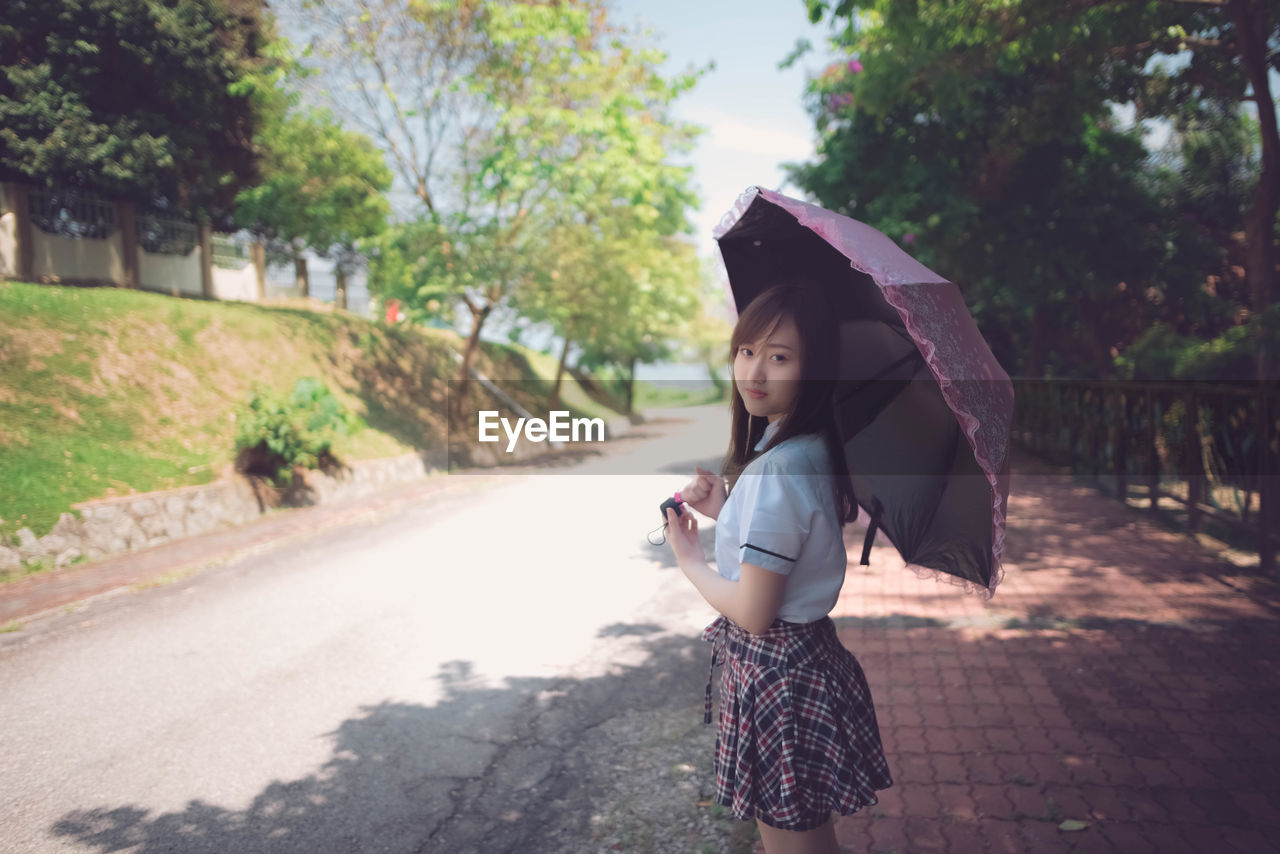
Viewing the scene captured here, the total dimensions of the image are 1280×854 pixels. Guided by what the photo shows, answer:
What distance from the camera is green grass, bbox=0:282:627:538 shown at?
9328 mm

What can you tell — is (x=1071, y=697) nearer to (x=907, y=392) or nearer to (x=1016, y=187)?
(x=907, y=392)

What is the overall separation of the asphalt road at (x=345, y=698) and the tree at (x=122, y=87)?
10752 millimetres

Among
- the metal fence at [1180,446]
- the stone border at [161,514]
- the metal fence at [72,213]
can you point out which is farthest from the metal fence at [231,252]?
the metal fence at [1180,446]

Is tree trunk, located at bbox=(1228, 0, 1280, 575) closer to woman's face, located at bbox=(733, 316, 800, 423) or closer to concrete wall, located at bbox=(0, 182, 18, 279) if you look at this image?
woman's face, located at bbox=(733, 316, 800, 423)

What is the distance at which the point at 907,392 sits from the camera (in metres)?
2.32

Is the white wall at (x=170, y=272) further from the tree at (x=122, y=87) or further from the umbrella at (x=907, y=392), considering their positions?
the umbrella at (x=907, y=392)

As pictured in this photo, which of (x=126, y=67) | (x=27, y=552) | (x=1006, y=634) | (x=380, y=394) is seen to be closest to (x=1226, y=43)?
(x=1006, y=634)

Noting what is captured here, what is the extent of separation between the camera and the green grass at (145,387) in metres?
9.33

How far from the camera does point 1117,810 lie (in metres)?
3.30

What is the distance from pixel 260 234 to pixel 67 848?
25.3 m

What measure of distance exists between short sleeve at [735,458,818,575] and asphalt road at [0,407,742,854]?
1.99 metres

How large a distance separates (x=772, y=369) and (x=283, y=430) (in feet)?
34.3

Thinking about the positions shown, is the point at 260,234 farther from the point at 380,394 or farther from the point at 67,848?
the point at 67,848

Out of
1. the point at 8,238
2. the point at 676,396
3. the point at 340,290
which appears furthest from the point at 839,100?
the point at 676,396
